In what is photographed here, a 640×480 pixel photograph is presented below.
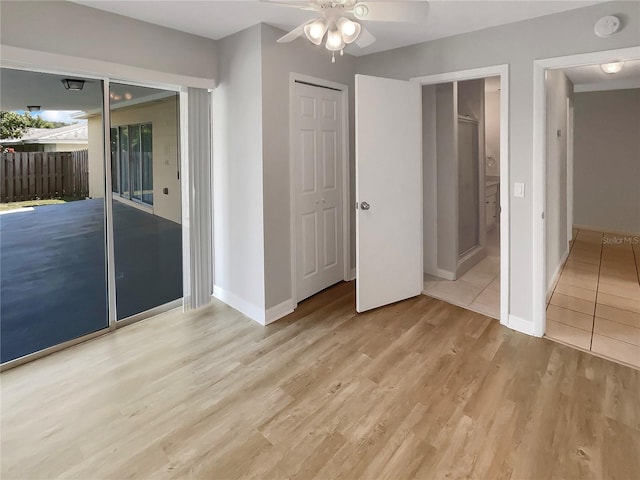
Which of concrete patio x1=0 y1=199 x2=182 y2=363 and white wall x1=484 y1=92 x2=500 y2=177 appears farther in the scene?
white wall x1=484 y1=92 x2=500 y2=177

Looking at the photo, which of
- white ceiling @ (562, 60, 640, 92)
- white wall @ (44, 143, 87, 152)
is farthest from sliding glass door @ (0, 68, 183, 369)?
white ceiling @ (562, 60, 640, 92)

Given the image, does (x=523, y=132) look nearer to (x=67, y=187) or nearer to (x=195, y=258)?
(x=195, y=258)

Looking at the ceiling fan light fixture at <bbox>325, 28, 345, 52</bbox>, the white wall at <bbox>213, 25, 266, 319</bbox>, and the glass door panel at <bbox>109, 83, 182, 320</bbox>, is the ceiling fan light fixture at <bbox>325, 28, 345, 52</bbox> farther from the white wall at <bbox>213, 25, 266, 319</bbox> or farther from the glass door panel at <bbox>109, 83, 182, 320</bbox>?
the glass door panel at <bbox>109, 83, 182, 320</bbox>

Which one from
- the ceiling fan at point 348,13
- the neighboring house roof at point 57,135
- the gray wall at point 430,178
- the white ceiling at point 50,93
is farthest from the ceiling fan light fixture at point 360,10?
the gray wall at point 430,178

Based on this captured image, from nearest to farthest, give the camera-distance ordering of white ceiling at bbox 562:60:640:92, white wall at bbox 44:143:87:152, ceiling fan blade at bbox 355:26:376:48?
ceiling fan blade at bbox 355:26:376:48 → white wall at bbox 44:143:87:152 → white ceiling at bbox 562:60:640:92

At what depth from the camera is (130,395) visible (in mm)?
2332

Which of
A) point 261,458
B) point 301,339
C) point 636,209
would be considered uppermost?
point 636,209

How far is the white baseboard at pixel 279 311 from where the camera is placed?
10.9 ft

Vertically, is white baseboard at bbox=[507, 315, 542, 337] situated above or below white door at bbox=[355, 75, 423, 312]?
below

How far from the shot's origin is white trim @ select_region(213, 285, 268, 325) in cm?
333

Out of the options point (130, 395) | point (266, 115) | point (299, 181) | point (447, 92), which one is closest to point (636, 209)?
point (447, 92)

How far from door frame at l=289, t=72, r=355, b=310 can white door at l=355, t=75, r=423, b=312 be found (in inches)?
22.3

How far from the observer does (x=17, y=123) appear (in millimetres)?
2654

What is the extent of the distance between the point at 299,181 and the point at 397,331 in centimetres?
159
